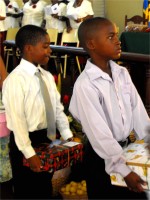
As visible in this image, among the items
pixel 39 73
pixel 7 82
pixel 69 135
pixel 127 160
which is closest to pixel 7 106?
pixel 7 82

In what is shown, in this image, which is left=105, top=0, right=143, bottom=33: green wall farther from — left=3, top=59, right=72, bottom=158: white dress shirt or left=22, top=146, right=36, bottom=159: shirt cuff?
left=22, top=146, right=36, bottom=159: shirt cuff

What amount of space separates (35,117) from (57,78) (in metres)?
1.36

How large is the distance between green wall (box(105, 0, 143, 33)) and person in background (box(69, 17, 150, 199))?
7481mm

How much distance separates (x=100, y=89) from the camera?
5.65ft

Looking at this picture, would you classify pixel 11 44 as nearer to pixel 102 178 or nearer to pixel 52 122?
pixel 52 122

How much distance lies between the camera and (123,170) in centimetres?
157

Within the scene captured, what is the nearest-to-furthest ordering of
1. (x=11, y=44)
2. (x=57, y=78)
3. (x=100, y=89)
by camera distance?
(x=100, y=89)
(x=57, y=78)
(x=11, y=44)

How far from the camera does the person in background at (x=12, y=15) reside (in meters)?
9.84

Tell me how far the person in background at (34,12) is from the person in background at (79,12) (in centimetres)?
125

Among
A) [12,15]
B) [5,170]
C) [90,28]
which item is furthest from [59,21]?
[90,28]

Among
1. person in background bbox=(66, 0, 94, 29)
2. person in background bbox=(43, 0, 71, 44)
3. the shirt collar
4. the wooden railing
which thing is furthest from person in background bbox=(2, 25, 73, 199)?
person in background bbox=(43, 0, 71, 44)

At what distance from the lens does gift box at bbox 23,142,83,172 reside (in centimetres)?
201

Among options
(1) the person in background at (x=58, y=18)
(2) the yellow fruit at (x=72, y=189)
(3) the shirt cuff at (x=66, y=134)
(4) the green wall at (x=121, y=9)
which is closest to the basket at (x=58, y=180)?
(2) the yellow fruit at (x=72, y=189)

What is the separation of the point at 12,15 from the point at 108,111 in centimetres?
859
